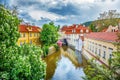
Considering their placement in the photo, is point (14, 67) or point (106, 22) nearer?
point (14, 67)

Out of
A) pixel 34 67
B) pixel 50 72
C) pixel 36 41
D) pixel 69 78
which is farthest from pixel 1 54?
pixel 36 41

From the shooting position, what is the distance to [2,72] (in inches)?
344

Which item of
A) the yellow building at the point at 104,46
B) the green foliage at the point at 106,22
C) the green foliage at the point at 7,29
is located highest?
the green foliage at the point at 106,22

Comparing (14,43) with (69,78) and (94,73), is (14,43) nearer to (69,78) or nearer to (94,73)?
(94,73)

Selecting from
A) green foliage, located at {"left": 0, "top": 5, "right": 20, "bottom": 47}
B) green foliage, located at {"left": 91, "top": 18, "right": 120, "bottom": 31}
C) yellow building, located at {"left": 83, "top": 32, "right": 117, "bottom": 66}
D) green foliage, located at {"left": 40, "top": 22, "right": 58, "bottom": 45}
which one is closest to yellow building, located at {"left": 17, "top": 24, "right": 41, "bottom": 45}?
green foliage, located at {"left": 40, "top": 22, "right": 58, "bottom": 45}

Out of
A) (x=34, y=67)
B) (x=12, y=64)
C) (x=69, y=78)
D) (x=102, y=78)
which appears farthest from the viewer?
(x=69, y=78)

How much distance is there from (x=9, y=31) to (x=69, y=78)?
1369 cm

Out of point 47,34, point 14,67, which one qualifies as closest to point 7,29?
point 14,67

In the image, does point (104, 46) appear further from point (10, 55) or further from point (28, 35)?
point (28, 35)

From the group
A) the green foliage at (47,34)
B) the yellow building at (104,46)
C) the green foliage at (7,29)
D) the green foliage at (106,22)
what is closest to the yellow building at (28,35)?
the green foliage at (47,34)

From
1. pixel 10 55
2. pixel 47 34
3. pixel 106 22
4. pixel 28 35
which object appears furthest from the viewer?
pixel 106 22

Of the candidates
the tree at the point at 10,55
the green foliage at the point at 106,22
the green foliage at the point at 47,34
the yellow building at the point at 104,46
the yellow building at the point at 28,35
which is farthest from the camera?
the green foliage at the point at 106,22

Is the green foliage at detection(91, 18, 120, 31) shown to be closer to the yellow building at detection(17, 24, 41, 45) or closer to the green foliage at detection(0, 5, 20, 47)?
the yellow building at detection(17, 24, 41, 45)

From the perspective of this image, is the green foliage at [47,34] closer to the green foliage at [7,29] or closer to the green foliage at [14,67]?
the green foliage at [14,67]
